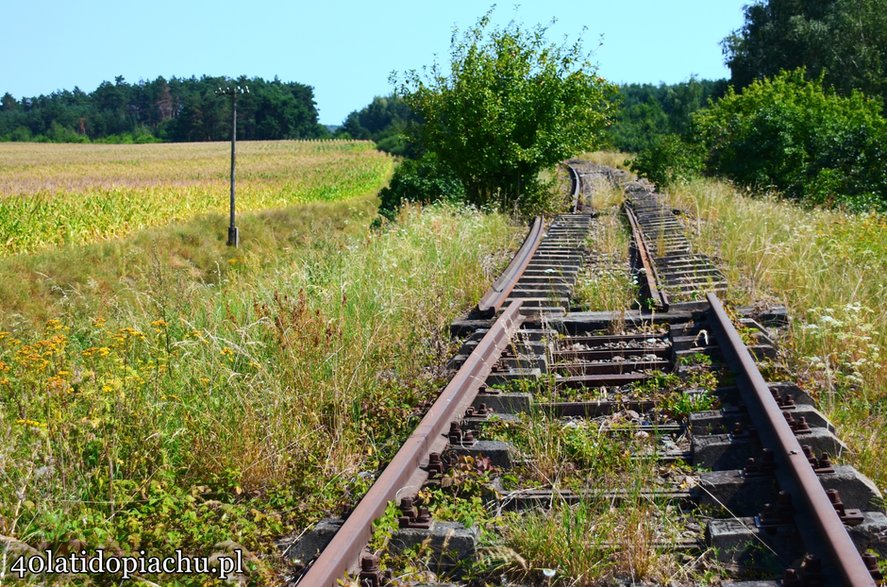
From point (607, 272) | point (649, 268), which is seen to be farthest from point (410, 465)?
point (649, 268)

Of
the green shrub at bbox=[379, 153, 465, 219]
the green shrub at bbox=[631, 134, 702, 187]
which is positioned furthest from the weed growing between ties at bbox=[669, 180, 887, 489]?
the green shrub at bbox=[631, 134, 702, 187]

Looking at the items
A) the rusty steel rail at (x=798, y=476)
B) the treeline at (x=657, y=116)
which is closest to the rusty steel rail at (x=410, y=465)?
the rusty steel rail at (x=798, y=476)

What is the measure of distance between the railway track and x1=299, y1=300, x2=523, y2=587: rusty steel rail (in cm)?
1

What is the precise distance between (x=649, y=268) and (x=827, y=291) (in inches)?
99.2

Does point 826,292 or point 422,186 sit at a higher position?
point 422,186

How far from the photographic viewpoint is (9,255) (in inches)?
725

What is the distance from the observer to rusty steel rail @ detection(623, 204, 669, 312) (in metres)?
8.03

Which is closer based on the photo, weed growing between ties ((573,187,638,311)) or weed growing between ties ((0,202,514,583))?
weed growing between ties ((0,202,514,583))

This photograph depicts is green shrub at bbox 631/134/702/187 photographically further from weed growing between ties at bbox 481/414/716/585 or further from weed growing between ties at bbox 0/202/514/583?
weed growing between ties at bbox 481/414/716/585

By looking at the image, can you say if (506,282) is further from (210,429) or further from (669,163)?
(669,163)

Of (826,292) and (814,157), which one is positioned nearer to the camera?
(826,292)

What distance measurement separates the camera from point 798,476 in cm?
379

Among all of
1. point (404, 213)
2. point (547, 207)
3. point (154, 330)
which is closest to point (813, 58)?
point (547, 207)

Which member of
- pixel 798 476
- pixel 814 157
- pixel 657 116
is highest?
pixel 657 116
